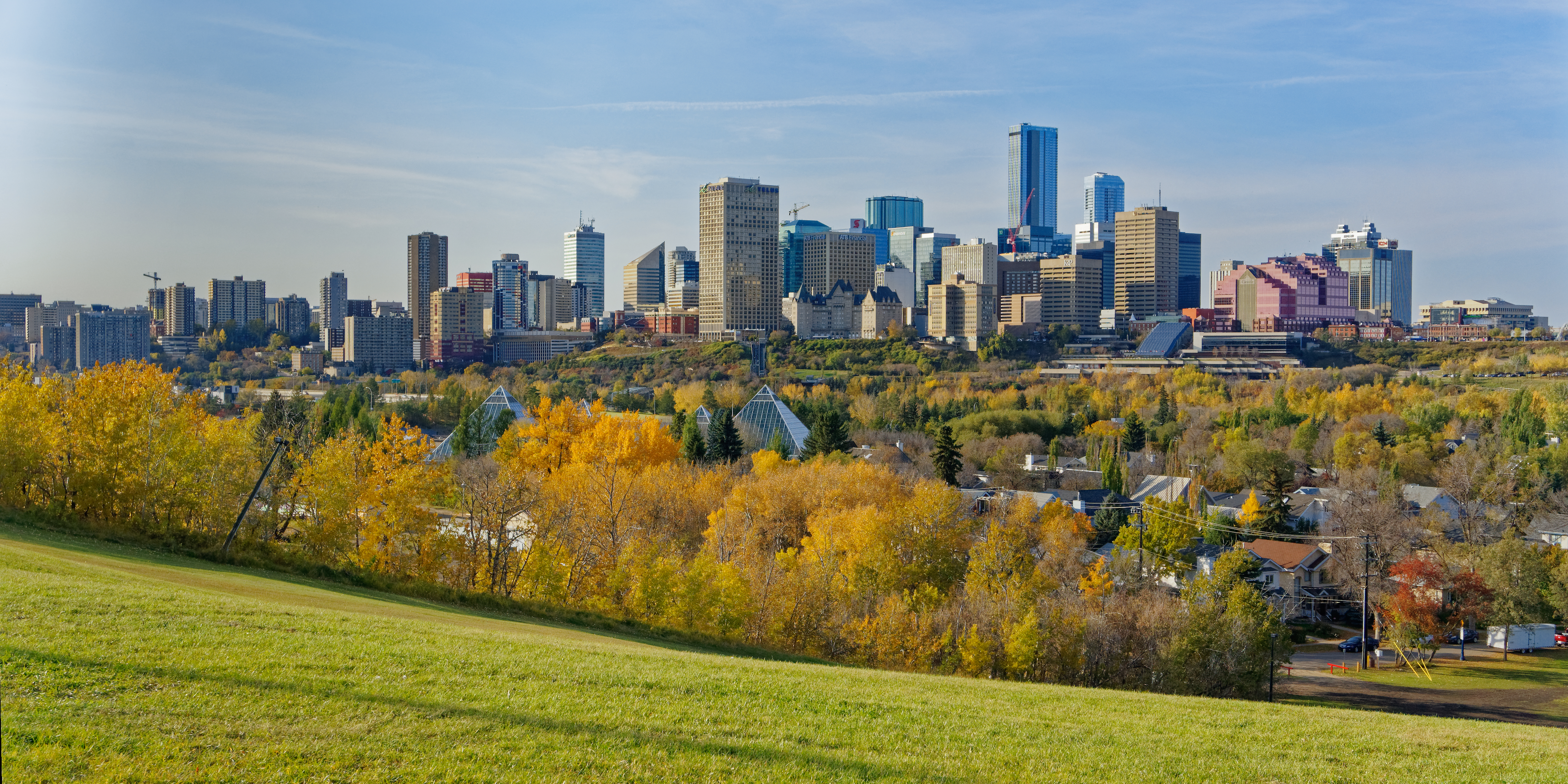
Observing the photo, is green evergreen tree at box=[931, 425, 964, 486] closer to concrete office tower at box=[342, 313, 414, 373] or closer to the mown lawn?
the mown lawn

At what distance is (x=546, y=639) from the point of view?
53.9ft

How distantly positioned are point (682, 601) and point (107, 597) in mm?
15930

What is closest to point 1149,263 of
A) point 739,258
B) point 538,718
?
point 739,258

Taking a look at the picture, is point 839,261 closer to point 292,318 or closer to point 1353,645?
point 292,318

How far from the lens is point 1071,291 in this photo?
179m

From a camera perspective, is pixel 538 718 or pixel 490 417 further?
pixel 490 417

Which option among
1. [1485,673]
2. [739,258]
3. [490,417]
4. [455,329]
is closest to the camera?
[1485,673]

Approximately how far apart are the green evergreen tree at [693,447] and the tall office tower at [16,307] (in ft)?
376

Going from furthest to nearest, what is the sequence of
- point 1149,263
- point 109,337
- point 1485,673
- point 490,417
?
point 1149,263, point 109,337, point 490,417, point 1485,673

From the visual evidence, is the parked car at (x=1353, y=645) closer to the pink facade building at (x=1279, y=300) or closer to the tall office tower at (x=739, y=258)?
the pink facade building at (x=1279, y=300)

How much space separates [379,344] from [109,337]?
3693 centimetres

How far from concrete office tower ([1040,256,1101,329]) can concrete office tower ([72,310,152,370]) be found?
12434 cm

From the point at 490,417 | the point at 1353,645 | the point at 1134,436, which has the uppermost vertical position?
the point at 490,417

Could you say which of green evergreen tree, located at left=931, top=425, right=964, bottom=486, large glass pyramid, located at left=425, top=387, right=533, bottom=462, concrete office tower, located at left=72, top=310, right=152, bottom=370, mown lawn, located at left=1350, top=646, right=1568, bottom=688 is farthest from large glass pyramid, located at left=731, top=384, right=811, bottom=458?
concrete office tower, located at left=72, top=310, right=152, bottom=370
